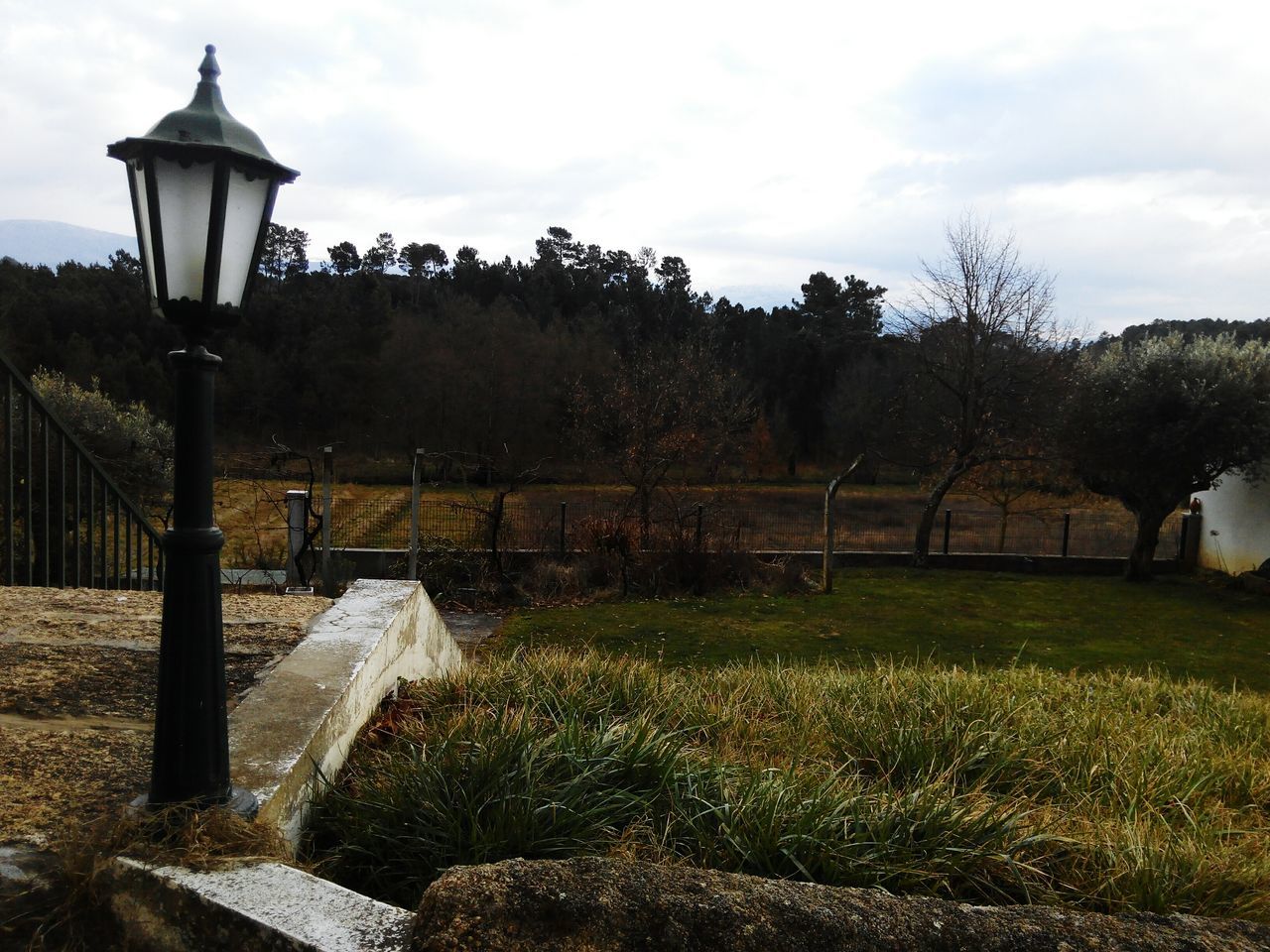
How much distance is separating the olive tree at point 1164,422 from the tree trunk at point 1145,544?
0.07 feet

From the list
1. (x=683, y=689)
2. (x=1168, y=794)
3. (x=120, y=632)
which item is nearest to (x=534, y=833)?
(x=683, y=689)

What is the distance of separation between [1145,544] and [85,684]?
19.2 meters

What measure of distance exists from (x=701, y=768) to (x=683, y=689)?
154 cm

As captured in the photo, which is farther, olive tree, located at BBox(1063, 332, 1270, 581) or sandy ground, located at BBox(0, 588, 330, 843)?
olive tree, located at BBox(1063, 332, 1270, 581)

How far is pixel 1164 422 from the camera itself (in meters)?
17.0

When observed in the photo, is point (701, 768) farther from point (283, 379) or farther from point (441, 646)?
point (283, 379)

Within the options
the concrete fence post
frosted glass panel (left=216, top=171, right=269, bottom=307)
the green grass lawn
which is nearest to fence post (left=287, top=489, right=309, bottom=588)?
the green grass lawn

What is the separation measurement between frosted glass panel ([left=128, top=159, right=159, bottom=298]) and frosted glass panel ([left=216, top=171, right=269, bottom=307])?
18cm

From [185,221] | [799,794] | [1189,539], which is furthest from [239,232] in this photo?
[1189,539]

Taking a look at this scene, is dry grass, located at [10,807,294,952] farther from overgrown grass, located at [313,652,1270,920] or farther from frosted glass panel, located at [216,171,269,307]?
frosted glass panel, located at [216,171,269,307]

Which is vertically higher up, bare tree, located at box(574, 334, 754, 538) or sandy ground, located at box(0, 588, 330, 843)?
bare tree, located at box(574, 334, 754, 538)

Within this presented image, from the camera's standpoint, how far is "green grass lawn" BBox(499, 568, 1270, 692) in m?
10.8

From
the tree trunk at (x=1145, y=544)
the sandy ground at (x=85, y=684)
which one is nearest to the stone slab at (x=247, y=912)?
the sandy ground at (x=85, y=684)

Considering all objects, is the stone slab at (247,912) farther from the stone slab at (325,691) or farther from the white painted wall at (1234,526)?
the white painted wall at (1234,526)
